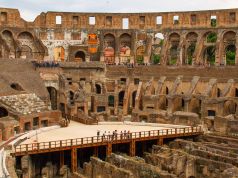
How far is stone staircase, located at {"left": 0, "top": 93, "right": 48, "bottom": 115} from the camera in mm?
41463

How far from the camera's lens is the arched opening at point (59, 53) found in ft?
199

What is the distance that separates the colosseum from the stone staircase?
12 centimetres

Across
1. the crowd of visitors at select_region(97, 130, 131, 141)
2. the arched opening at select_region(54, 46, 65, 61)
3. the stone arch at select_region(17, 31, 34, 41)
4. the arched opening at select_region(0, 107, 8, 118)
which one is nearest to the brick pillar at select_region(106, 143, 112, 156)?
the crowd of visitors at select_region(97, 130, 131, 141)

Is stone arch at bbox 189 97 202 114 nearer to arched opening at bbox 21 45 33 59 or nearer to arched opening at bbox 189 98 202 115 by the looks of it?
arched opening at bbox 189 98 202 115

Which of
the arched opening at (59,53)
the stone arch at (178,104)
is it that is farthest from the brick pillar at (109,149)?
the arched opening at (59,53)

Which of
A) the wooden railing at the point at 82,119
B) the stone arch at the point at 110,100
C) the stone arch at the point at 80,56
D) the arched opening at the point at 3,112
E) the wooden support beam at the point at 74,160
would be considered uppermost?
the stone arch at the point at 80,56

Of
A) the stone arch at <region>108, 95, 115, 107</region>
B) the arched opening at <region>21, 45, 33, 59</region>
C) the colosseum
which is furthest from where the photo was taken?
the arched opening at <region>21, 45, 33, 59</region>

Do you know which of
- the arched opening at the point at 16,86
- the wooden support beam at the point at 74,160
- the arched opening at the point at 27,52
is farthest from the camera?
the arched opening at the point at 27,52

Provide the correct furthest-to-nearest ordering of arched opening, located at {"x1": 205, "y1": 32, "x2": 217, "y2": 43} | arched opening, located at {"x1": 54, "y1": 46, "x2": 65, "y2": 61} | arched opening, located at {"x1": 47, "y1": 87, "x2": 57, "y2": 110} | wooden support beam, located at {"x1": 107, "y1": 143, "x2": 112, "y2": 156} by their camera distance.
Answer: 1. arched opening, located at {"x1": 205, "y1": 32, "x2": 217, "y2": 43}
2. arched opening, located at {"x1": 54, "y1": 46, "x2": 65, "y2": 61}
3. arched opening, located at {"x1": 47, "y1": 87, "x2": 57, "y2": 110}
4. wooden support beam, located at {"x1": 107, "y1": 143, "x2": 112, "y2": 156}

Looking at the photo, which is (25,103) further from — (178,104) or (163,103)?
(178,104)

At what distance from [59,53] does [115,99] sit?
15.0 metres

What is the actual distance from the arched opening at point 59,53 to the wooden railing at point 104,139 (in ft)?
83.3

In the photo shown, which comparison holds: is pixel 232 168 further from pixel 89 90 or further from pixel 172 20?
pixel 172 20

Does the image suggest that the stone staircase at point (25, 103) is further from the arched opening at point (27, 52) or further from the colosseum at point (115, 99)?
the arched opening at point (27, 52)
